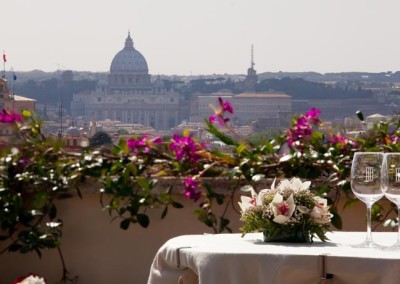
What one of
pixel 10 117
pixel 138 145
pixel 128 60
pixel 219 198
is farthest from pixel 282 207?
pixel 128 60

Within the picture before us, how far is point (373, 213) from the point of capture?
4207 millimetres

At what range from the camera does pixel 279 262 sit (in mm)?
2363

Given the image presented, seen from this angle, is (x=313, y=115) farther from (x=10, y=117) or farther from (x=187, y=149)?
(x=10, y=117)

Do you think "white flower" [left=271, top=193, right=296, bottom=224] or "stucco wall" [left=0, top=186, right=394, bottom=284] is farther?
"stucco wall" [left=0, top=186, right=394, bottom=284]

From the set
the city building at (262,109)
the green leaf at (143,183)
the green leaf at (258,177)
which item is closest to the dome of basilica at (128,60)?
the city building at (262,109)

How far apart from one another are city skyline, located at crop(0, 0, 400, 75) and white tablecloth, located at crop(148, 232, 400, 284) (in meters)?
3.46

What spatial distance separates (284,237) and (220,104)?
209 centimetres

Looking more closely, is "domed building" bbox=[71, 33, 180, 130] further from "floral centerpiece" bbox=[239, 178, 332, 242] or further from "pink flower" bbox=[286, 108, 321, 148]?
"floral centerpiece" bbox=[239, 178, 332, 242]

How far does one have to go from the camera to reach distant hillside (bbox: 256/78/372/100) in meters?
8.05

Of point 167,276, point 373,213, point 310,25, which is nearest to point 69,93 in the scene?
point 310,25

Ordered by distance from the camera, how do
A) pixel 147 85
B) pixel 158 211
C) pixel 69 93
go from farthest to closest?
pixel 147 85 → pixel 69 93 → pixel 158 211

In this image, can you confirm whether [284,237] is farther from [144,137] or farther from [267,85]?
[267,85]

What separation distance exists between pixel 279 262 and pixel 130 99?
11.3 m

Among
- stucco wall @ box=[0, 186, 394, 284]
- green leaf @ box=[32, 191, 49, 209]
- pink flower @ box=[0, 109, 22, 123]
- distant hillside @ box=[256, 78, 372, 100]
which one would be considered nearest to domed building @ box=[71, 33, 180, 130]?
distant hillside @ box=[256, 78, 372, 100]
